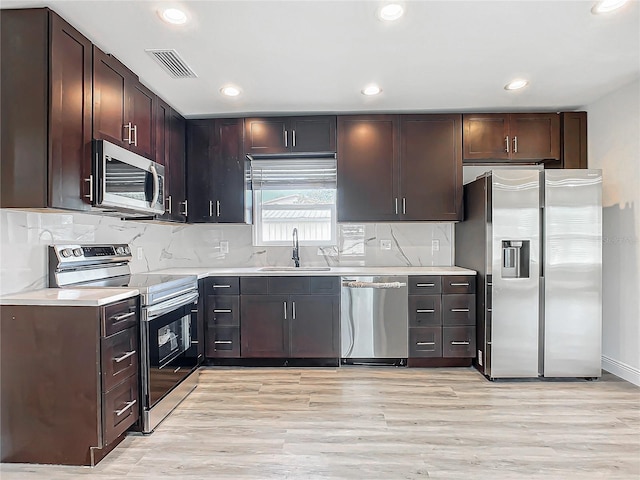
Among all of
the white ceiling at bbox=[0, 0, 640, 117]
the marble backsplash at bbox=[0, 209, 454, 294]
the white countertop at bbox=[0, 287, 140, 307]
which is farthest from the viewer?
the marble backsplash at bbox=[0, 209, 454, 294]

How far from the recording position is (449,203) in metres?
3.78

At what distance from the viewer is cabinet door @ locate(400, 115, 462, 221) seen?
12.4 feet

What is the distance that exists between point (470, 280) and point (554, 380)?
105 centimetres

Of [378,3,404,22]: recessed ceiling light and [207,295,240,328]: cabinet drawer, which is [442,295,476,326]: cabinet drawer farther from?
[378,3,404,22]: recessed ceiling light

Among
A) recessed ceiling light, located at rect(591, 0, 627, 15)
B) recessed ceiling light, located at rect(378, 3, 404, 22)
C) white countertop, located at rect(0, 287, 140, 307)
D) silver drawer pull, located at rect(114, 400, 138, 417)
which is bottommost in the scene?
silver drawer pull, located at rect(114, 400, 138, 417)

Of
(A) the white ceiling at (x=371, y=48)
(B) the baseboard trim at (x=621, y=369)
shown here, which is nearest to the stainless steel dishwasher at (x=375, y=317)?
(A) the white ceiling at (x=371, y=48)

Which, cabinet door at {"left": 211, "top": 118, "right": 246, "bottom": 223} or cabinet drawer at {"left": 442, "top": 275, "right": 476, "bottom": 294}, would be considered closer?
cabinet drawer at {"left": 442, "top": 275, "right": 476, "bottom": 294}

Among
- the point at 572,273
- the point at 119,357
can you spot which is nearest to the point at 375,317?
the point at 572,273

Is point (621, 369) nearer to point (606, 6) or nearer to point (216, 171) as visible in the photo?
point (606, 6)

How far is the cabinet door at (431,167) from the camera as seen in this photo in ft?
12.4

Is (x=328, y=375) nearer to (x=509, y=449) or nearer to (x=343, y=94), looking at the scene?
(x=509, y=449)

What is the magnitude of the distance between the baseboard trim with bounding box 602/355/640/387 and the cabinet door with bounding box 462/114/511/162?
2044 mm

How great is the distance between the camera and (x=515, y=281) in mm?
3234

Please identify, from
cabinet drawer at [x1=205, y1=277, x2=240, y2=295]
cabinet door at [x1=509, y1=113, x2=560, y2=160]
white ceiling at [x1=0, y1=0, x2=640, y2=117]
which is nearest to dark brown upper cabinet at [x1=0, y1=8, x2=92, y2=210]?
white ceiling at [x1=0, y1=0, x2=640, y2=117]
